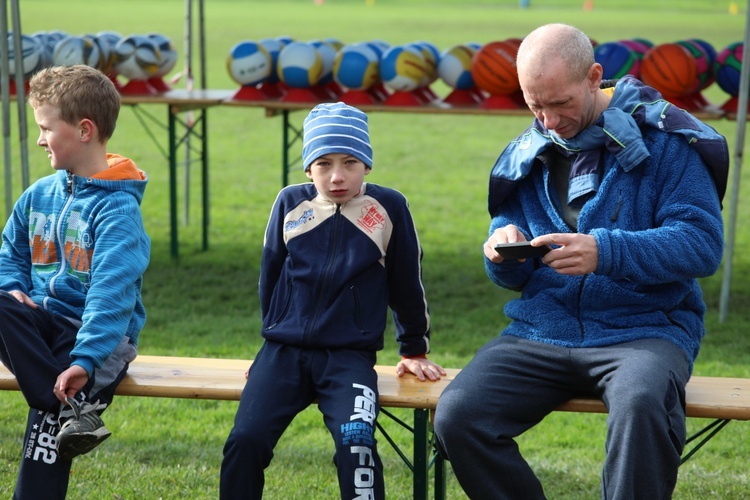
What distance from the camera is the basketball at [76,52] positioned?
19.7 ft

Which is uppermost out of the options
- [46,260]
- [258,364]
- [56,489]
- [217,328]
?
[46,260]

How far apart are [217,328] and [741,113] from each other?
286 centimetres

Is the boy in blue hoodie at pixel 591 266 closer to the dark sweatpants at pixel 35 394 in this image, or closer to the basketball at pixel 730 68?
the dark sweatpants at pixel 35 394

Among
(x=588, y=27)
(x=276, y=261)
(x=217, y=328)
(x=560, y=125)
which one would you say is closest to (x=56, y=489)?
(x=276, y=261)

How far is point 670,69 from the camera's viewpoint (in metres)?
5.53

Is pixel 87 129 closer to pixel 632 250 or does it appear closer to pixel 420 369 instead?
pixel 420 369

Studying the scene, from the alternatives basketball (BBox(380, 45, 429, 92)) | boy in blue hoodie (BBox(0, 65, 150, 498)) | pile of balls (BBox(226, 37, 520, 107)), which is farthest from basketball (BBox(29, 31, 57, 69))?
boy in blue hoodie (BBox(0, 65, 150, 498))

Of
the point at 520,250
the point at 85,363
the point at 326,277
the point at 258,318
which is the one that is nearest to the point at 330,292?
the point at 326,277

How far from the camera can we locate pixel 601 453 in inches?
158

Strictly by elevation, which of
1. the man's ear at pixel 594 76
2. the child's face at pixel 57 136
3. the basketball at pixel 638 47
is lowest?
the basketball at pixel 638 47

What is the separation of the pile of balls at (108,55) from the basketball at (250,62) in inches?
20.4

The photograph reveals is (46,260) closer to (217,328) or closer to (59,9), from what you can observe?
(217,328)

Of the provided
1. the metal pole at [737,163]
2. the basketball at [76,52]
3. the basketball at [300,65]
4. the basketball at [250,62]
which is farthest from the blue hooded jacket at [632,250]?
the basketball at [76,52]

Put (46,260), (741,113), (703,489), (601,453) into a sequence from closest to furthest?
(46,260) → (703,489) → (601,453) → (741,113)
